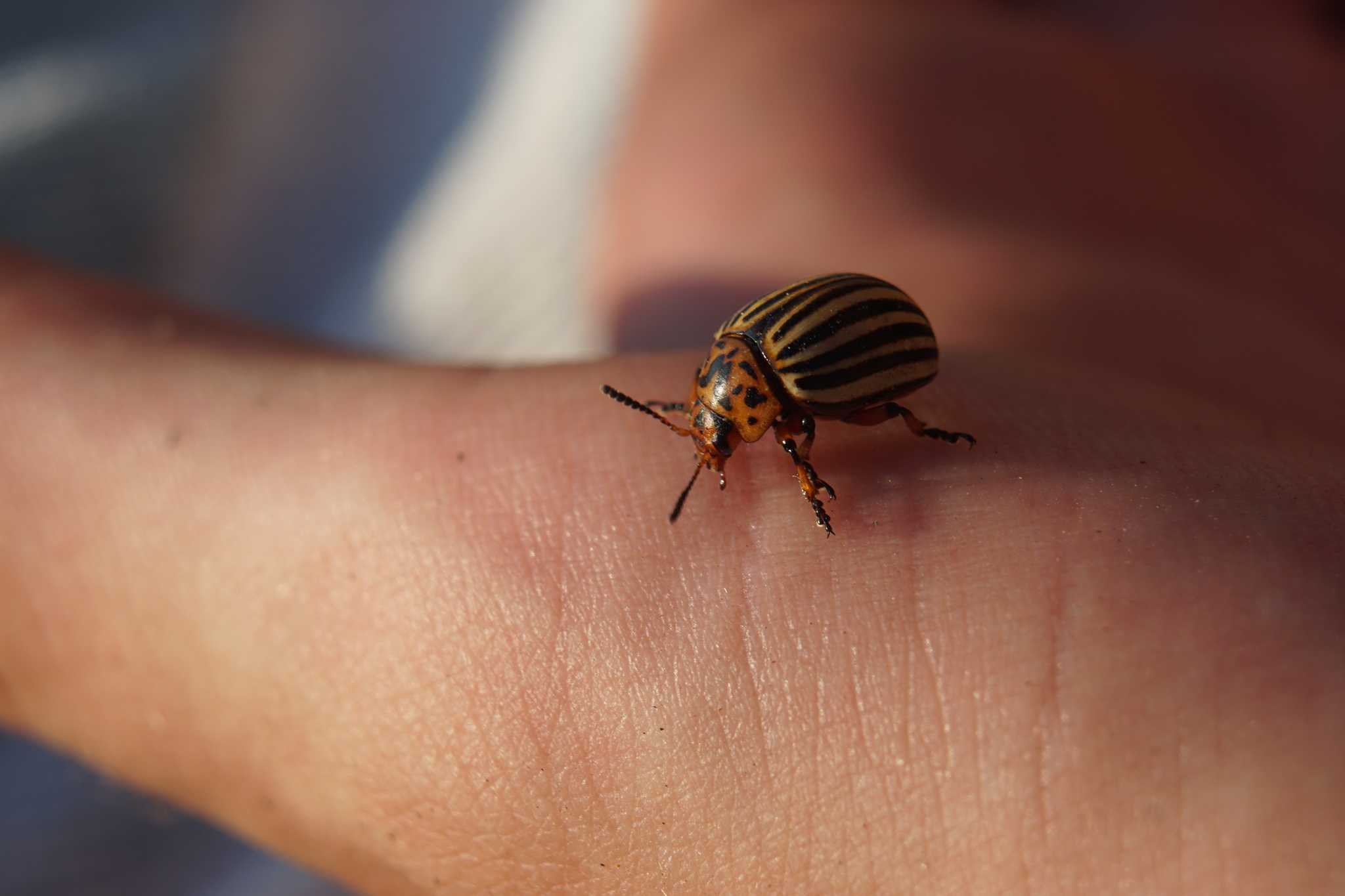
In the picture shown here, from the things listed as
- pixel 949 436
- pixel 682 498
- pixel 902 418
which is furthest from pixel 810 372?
pixel 682 498

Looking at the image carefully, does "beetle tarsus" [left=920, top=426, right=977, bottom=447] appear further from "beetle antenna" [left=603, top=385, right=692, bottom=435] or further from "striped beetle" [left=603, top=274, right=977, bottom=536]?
"beetle antenna" [left=603, top=385, right=692, bottom=435]

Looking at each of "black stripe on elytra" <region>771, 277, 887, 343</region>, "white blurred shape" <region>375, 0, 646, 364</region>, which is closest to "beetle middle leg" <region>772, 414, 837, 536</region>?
"black stripe on elytra" <region>771, 277, 887, 343</region>

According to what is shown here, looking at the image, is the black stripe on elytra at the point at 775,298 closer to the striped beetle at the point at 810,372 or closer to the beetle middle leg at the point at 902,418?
the striped beetle at the point at 810,372

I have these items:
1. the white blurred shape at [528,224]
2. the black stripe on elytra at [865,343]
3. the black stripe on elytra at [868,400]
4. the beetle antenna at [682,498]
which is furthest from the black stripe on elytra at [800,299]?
the white blurred shape at [528,224]

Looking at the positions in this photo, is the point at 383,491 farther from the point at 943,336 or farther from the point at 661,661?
the point at 943,336

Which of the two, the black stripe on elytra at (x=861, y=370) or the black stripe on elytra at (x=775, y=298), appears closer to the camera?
the black stripe on elytra at (x=861, y=370)

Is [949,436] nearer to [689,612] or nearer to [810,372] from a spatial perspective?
[810,372]
